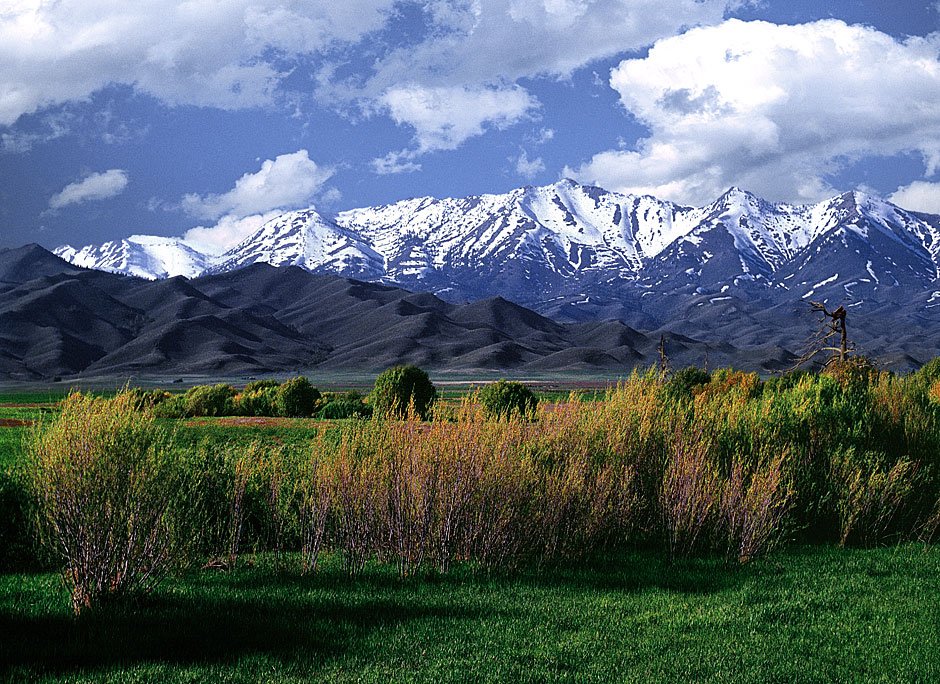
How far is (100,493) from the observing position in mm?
8852

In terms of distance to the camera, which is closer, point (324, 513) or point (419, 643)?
point (419, 643)

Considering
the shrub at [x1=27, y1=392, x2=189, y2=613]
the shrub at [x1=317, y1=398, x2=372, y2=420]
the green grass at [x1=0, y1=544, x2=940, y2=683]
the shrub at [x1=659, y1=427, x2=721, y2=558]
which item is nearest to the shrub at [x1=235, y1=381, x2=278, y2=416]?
the shrub at [x1=317, y1=398, x2=372, y2=420]

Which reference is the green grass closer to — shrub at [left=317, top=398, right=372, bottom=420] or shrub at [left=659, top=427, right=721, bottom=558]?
shrub at [left=659, top=427, right=721, bottom=558]

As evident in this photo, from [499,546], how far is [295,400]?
28.2m

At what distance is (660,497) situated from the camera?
535 inches

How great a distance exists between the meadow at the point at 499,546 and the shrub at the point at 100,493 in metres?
0.03

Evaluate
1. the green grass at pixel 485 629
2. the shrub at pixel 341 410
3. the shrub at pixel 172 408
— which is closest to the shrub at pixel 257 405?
Answer: the shrub at pixel 172 408

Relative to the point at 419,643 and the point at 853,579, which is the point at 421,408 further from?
the point at 419,643

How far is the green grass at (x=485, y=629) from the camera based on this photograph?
25.0 ft

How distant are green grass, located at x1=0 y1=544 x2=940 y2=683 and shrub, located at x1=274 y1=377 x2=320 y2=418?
27359mm

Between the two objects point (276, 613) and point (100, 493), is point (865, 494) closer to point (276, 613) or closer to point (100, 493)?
point (276, 613)

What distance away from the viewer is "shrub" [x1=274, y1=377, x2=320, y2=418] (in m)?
38.2

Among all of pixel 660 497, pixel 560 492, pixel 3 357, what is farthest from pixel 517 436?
pixel 3 357

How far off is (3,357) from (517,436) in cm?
17616
